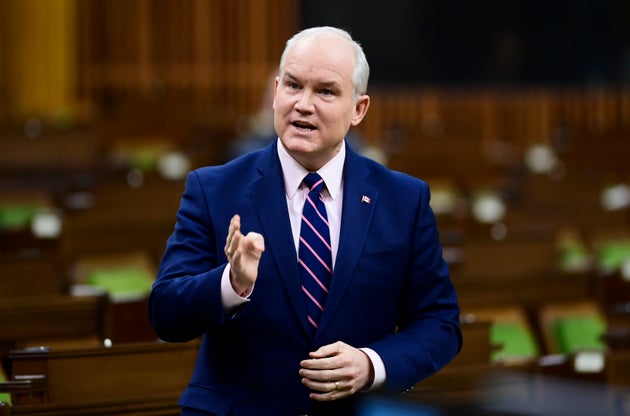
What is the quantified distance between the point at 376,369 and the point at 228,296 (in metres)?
0.35

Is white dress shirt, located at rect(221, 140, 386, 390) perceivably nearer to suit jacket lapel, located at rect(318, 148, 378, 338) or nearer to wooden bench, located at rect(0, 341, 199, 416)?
suit jacket lapel, located at rect(318, 148, 378, 338)

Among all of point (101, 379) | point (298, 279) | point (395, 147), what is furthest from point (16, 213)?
point (298, 279)

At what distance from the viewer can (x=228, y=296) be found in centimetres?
257

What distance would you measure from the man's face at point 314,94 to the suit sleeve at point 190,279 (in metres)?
0.24

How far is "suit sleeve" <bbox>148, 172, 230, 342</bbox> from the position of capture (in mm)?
2584

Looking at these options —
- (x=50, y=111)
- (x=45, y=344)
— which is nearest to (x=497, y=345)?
(x=45, y=344)

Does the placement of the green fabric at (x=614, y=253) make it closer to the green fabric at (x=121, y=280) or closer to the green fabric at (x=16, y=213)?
the green fabric at (x=121, y=280)

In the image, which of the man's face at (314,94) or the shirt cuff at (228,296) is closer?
the shirt cuff at (228,296)

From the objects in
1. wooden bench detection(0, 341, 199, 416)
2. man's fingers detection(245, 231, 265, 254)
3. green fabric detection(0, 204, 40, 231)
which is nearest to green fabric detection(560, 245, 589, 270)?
green fabric detection(0, 204, 40, 231)

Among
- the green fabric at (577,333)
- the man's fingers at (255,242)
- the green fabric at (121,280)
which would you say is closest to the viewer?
the man's fingers at (255,242)

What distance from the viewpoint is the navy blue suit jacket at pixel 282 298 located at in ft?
8.88

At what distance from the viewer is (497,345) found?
4.12 meters

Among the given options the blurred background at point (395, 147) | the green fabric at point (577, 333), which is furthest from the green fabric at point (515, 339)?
the green fabric at point (577, 333)

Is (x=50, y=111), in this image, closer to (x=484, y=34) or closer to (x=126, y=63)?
(x=126, y=63)
